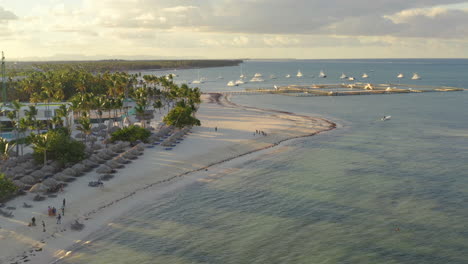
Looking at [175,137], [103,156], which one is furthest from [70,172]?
[175,137]

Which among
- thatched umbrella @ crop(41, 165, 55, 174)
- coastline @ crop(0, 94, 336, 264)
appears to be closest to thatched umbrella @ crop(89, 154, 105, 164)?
coastline @ crop(0, 94, 336, 264)

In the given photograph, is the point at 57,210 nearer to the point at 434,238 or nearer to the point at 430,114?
the point at 434,238

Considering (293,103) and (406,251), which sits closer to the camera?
(406,251)

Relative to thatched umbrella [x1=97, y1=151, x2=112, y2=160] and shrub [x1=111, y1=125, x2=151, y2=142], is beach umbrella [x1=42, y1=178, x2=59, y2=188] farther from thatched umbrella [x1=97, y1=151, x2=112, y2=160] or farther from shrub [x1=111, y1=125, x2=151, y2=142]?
shrub [x1=111, y1=125, x2=151, y2=142]

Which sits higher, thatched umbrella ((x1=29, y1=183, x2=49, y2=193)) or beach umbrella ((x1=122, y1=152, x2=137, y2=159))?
beach umbrella ((x1=122, y1=152, x2=137, y2=159))

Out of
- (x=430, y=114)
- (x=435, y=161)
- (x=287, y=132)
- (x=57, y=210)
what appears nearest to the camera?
(x=57, y=210)

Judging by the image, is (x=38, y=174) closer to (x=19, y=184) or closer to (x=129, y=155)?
(x=19, y=184)

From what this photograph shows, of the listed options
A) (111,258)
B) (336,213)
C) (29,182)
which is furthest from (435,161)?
(29,182)
